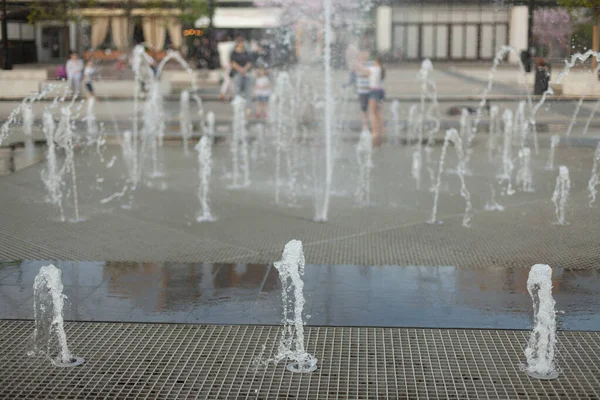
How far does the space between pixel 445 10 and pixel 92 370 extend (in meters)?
37.6

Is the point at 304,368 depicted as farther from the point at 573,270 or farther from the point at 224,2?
the point at 224,2

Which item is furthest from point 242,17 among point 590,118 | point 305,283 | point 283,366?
point 283,366

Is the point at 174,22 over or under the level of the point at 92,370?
over

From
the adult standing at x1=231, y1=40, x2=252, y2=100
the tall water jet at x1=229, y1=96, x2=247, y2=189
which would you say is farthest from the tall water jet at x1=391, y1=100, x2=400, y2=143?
the adult standing at x1=231, y1=40, x2=252, y2=100

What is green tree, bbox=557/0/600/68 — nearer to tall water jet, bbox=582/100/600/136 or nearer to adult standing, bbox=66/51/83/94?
tall water jet, bbox=582/100/600/136

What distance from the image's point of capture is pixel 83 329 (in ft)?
17.2

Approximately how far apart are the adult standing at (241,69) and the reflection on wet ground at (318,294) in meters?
11.6

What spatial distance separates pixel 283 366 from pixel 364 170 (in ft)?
22.2

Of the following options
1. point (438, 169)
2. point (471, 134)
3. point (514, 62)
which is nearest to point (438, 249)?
point (438, 169)

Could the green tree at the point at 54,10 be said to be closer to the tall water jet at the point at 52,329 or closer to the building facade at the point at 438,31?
the building facade at the point at 438,31

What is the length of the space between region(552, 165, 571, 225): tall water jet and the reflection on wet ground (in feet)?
6.11

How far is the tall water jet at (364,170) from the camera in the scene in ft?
31.1

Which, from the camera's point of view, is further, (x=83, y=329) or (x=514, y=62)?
(x=514, y=62)

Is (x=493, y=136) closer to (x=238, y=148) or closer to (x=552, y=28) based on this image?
(x=238, y=148)
